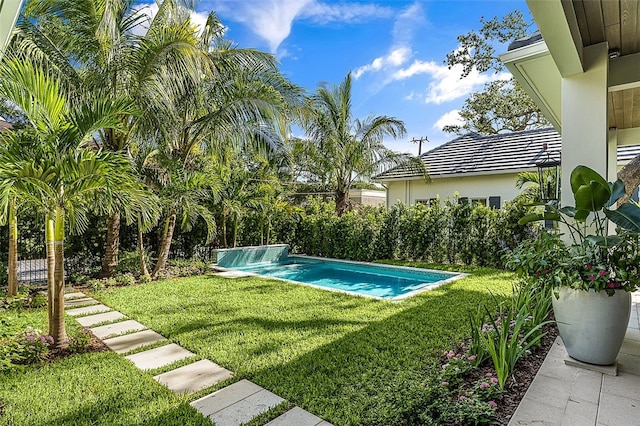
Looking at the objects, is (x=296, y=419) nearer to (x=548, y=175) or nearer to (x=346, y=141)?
(x=548, y=175)

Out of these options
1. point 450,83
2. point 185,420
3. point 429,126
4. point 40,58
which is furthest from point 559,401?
point 429,126

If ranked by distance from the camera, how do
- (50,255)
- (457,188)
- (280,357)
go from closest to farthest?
(280,357)
(50,255)
(457,188)

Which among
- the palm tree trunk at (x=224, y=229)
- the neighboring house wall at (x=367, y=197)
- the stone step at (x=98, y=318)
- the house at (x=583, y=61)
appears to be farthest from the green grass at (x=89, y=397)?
the neighboring house wall at (x=367, y=197)

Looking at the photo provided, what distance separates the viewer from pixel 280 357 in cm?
395

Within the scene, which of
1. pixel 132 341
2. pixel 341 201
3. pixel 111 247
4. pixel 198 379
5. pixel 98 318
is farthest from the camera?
pixel 341 201

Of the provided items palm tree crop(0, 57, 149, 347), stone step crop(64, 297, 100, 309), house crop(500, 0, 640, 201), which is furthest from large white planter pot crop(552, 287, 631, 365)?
stone step crop(64, 297, 100, 309)

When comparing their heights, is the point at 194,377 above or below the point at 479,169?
below

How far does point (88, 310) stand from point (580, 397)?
273 inches

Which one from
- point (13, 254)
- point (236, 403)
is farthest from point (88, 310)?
point (236, 403)

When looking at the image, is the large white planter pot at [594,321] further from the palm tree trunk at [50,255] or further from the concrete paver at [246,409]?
the palm tree trunk at [50,255]

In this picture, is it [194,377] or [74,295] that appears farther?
[74,295]

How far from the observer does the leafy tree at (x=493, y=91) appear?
682 inches

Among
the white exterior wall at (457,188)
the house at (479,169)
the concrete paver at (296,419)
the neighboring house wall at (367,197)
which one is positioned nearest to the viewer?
the concrete paver at (296,419)

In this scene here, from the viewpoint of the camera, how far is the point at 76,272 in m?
8.84
